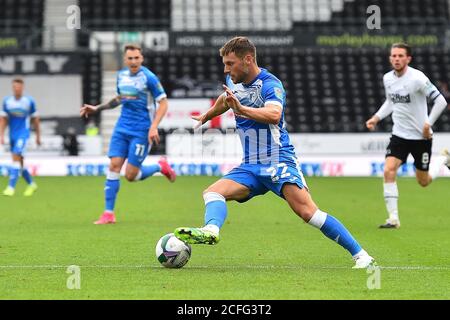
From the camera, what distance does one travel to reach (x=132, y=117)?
1363 centimetres

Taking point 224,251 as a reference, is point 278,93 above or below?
above

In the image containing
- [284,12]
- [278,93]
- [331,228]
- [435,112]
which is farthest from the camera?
[284,12]

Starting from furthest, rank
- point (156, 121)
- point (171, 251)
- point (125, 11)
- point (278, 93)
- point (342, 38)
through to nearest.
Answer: point (125, 11)
point (342, 38)
point (156, 121)
point (171, 251)
point (278, 93)

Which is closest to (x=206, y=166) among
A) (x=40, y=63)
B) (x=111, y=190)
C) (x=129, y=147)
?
(x=40, y=63)

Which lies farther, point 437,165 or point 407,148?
point 437,165

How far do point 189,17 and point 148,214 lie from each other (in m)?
22.1

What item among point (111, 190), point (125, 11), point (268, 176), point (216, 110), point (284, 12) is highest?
point (125, 11)

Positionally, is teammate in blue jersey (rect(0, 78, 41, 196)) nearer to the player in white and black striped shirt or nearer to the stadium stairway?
the player in white and black striped shirt

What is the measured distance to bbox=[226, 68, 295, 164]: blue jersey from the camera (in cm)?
834

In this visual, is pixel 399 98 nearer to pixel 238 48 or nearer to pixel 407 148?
pixel 407 148

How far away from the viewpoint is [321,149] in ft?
98.3

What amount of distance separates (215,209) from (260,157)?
A: 624mm
